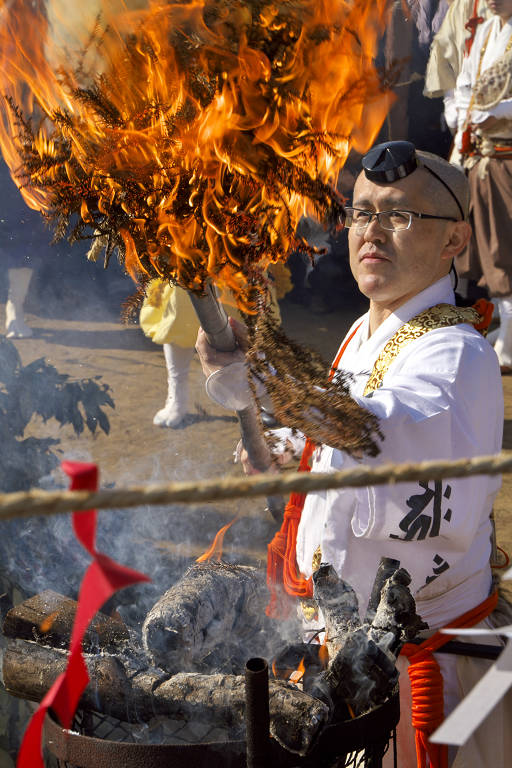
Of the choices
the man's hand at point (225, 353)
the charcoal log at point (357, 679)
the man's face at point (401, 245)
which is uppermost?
the man's face at point (401, 245)

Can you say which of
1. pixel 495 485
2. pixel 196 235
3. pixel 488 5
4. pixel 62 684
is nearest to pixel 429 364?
pixel 495 485

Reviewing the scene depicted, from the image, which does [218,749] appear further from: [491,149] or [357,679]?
[491,149]

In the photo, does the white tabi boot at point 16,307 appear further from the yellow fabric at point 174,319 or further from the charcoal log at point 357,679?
the charcoal log at point 357,679

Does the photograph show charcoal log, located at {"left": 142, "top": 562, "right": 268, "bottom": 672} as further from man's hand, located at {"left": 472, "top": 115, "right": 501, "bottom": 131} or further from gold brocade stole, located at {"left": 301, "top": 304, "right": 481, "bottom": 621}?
man's hand, located at {"left": 472, "top": 115, "right": 501, "bottom": 131}

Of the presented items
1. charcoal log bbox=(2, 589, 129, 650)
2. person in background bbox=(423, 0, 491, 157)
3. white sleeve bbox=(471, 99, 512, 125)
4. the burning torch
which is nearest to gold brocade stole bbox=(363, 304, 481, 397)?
the burning torch

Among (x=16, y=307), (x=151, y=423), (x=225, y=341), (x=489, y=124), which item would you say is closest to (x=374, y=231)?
(x=225, y=341)

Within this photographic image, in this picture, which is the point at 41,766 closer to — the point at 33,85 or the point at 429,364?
the point at 429,364

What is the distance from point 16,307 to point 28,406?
4.50m

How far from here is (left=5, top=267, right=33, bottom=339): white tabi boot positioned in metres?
7.11

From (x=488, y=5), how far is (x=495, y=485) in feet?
15.3

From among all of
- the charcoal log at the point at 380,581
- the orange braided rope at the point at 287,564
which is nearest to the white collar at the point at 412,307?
the orange braided rope at the point at 287,564

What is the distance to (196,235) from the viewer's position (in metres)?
1.81

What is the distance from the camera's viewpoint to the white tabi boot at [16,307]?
280 inches

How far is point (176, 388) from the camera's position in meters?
5.35
